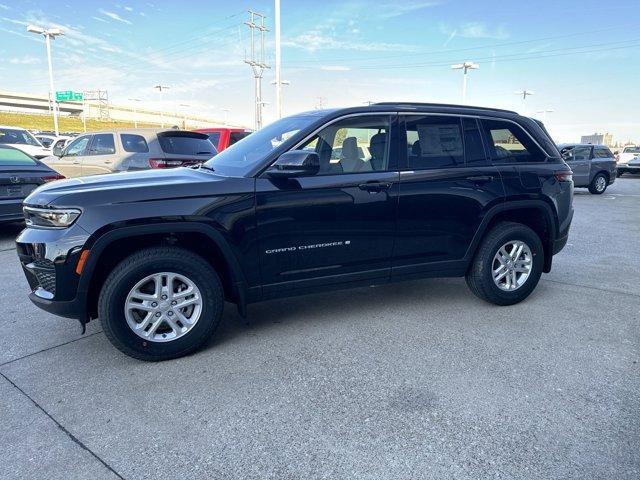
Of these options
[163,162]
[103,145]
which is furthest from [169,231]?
[103,145]

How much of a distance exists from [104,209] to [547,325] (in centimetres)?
362

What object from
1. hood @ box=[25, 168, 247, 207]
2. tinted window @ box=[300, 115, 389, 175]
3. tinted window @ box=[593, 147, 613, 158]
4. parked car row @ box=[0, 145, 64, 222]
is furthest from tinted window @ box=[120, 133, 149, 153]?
tinted window @ box=[593, 147, 613, 158]

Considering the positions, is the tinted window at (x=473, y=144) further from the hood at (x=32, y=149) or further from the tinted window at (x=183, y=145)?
the hood at (x=32, y=149)

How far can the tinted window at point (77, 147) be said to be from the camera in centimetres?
1009

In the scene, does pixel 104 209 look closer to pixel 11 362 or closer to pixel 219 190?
pixel 219 190

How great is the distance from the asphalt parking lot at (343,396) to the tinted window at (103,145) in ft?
18.0

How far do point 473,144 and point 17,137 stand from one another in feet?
49.7

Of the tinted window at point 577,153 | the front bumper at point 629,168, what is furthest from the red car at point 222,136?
the front bumper at point 629,168

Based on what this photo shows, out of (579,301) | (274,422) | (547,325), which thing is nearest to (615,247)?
(579,301)

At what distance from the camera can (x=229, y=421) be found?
8.84 ft

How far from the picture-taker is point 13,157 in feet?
24.7

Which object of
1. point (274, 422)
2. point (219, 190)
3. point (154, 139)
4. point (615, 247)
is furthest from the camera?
point (154, 139)

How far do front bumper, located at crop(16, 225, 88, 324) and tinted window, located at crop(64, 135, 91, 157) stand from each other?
25.1 ft

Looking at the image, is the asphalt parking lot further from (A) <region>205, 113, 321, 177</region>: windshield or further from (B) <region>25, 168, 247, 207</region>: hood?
(A) <region>205, 113, 321, 177</region>: windshield
